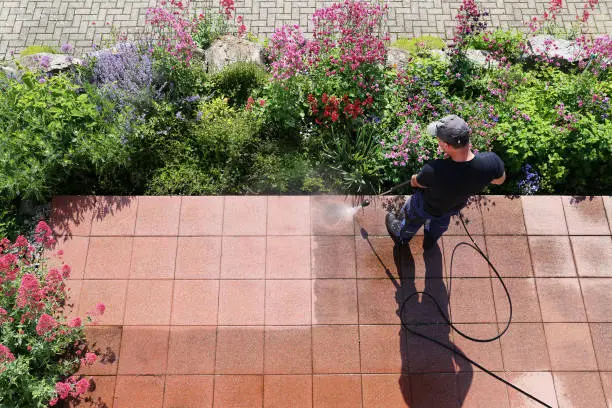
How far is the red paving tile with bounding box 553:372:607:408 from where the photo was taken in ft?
15.6

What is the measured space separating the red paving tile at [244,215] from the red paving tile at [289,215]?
4.0 inches

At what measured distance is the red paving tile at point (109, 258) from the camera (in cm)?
528

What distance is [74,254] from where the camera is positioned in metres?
5.36

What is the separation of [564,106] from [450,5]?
3.21 meters

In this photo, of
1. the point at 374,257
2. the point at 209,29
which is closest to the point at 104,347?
the point at 374,257

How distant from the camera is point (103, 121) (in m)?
5.60

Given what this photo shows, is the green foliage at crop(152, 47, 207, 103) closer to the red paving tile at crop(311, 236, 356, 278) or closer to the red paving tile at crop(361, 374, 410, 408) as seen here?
the red paving tile at crop(311, 236, 356, 278)

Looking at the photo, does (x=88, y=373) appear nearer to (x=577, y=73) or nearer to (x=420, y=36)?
(x=420, y=36)

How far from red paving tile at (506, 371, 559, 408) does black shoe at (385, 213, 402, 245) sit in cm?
192

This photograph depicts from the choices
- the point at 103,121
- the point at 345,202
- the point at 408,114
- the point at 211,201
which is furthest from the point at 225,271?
the point at 408,114

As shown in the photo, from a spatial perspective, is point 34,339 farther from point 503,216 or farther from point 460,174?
point 503,216

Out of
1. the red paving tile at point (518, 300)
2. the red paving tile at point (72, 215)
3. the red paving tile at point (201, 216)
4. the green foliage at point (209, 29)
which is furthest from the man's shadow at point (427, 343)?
the green foliage at point (209, 29)

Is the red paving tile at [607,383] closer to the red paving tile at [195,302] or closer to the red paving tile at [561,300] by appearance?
the red paving tile at [561,300]

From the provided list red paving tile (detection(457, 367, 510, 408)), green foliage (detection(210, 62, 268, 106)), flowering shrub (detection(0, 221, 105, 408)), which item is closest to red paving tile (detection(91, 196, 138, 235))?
flowering shrub (detection(0, 221, 105, 408))
